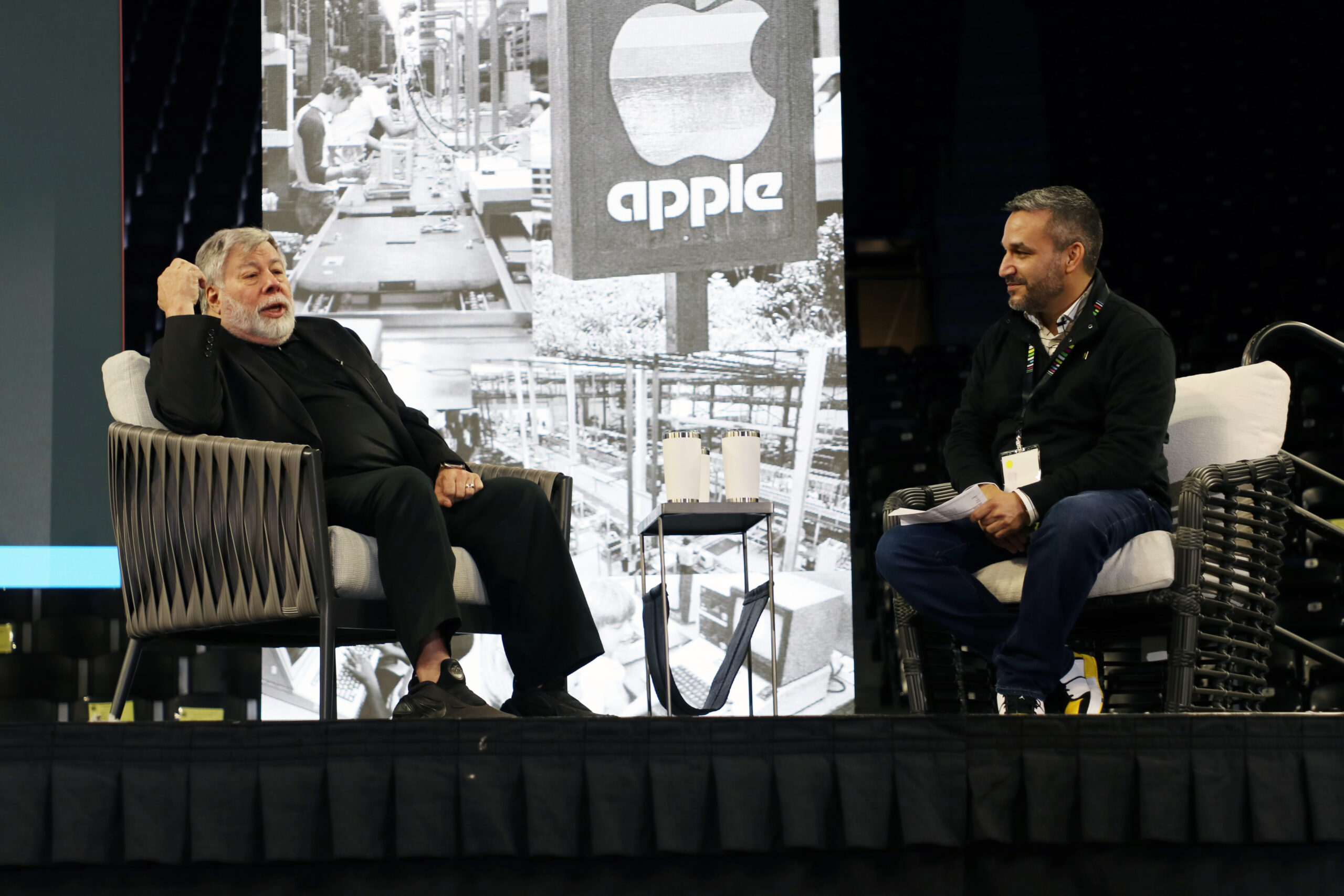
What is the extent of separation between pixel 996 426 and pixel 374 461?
1269mm

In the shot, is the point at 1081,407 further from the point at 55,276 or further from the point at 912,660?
the point at 55,276

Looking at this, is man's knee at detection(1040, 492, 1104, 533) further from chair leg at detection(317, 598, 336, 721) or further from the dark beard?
chair leg at detection(317, 598, 336, 721)

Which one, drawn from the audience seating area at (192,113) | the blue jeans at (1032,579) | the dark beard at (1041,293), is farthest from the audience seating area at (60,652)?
the dark beard at (1041,293)

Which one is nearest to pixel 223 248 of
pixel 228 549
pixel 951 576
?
pixel 228 549

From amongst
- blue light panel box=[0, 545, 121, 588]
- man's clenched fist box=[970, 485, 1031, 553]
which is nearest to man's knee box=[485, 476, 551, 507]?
man's clenched fist box=[970, 485, 1031, 553]

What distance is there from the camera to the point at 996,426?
2662 mm

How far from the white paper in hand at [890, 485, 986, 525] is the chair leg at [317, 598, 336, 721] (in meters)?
1.06

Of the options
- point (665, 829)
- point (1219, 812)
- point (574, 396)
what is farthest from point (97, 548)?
point (1219, 812)

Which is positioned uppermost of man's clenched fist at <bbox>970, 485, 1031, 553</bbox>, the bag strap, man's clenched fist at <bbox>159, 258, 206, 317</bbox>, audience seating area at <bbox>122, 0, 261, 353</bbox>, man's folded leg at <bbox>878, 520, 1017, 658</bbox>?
audience seating area at <bbox>122, 0, 261, 353</bbox>

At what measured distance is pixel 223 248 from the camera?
2.58m

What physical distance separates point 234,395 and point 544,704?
2.80ft

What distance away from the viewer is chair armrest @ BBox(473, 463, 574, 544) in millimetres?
2719

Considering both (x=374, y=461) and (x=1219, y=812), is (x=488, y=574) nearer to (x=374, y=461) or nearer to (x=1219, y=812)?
(x=374, y=461)

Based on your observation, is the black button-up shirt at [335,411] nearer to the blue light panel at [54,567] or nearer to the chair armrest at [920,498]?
the chair armrest at [920,498]
